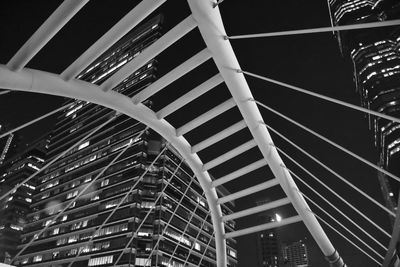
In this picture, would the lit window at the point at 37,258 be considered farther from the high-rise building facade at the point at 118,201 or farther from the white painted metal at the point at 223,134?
the white painted metal at the point at 223,134

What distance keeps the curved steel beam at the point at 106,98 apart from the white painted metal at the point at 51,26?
21.2 inches

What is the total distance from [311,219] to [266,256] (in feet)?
643

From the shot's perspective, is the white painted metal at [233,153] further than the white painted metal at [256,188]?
No

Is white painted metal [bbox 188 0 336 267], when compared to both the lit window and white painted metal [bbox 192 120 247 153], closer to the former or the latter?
white painted metal [bbox 192 120 247 153]

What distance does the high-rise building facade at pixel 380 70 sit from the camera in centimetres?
10405

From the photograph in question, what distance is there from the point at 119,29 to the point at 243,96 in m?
3.01

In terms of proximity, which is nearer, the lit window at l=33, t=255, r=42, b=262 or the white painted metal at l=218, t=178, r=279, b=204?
the white painted metal at l=218, t=178, r=279, b=204

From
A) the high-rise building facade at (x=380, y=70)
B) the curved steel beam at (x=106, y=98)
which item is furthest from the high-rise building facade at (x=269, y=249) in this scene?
the curved steel beam at (x=106, y=98)

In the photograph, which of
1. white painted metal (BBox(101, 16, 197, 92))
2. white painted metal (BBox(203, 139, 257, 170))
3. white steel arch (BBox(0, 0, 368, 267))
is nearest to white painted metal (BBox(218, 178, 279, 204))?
white steel arch (BBox(0, 0, 368, 267))

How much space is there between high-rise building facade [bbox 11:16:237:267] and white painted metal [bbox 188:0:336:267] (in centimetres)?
4526

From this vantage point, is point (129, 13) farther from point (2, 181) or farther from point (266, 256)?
point (266, 256)

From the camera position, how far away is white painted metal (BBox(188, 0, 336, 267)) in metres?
5.98

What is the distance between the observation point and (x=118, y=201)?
77875 mm

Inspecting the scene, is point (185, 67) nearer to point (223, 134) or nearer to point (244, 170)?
point (223, 134)
